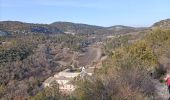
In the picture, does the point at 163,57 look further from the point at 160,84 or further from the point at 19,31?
the point at 19,31

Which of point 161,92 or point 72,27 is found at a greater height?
point 161,92

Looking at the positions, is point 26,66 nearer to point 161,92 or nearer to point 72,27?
point 161,92

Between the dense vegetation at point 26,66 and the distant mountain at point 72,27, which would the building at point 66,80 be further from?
the distant mountain at point 72,27

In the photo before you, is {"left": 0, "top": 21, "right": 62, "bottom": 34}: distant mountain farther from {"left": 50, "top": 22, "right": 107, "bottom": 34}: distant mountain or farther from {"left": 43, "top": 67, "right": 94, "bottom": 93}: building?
{"left": 43, "top": 67, "right": 94, "bottom": 93}: building

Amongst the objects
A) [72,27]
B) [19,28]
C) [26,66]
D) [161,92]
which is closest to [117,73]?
[161,92]

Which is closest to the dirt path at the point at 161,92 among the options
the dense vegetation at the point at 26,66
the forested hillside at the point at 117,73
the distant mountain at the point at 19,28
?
the forested hillside at the point at 117,73

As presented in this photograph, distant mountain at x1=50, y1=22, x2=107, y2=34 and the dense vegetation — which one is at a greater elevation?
the dense vegetation

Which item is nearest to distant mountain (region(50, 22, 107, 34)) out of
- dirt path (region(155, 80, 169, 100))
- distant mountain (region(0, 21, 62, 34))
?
distant mountain (region(0, 21, 62, 34))

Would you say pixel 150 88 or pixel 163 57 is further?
pixel 163 57

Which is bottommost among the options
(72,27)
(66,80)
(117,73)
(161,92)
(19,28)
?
(72,27)

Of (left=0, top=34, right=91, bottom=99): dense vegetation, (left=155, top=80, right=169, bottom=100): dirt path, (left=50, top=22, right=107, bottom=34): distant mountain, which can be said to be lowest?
(left=50, top=22, right=107, bottom=34): distant mountain

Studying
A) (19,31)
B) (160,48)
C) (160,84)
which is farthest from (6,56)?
(19,31)
